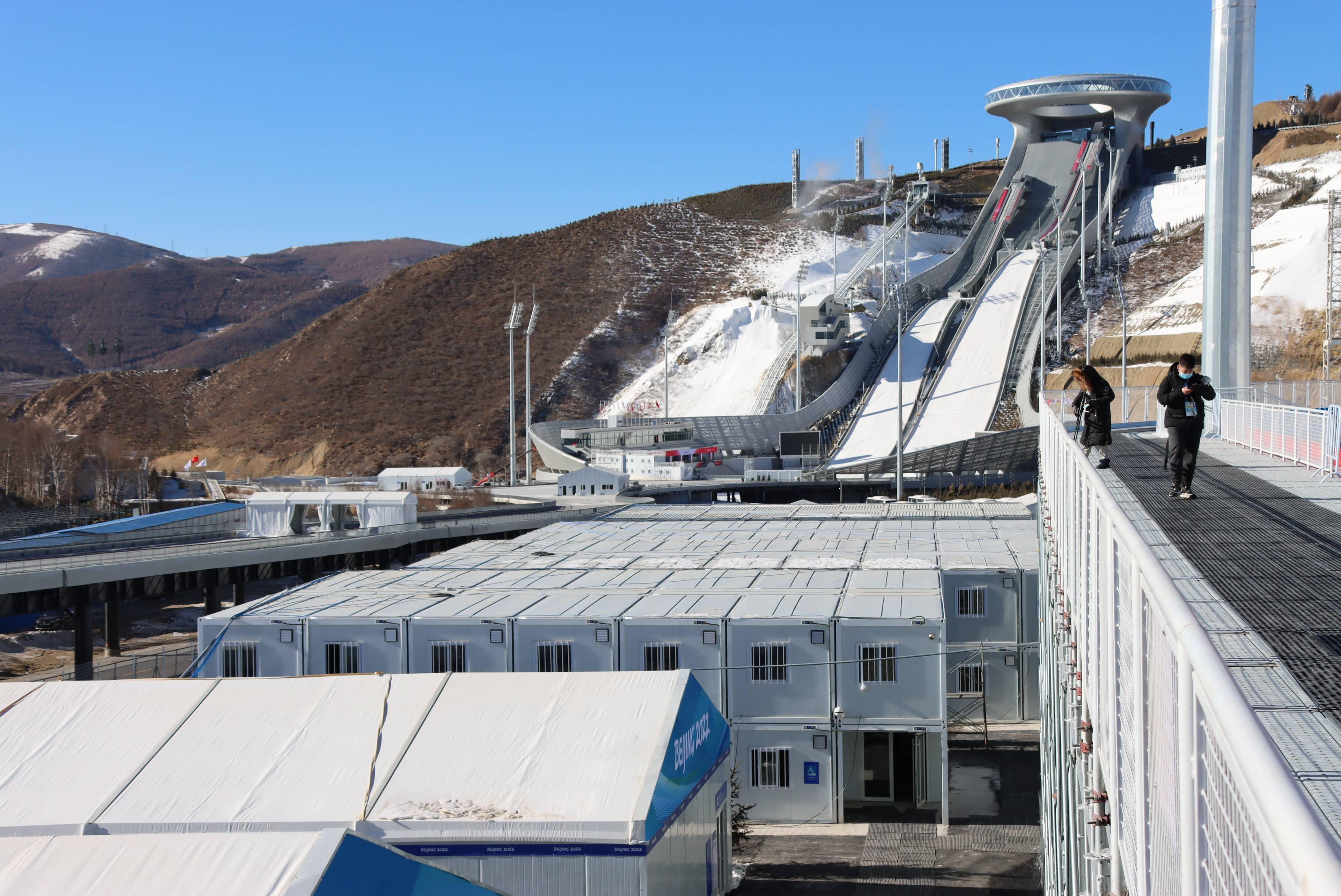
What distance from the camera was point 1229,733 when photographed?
1.92 m

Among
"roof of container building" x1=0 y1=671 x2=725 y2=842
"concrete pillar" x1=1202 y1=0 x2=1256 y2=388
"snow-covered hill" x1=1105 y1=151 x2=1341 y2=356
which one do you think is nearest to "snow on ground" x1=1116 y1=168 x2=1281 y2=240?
"snow-covered hill" x1=1105 y1=151 x2=1341 y2=356

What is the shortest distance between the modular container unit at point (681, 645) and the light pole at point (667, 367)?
4411 cm

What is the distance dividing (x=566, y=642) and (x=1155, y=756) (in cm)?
1574

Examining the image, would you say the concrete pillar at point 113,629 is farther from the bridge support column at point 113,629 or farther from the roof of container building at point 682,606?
the roof of container building at point 682,606

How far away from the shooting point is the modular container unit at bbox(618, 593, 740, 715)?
715 inches

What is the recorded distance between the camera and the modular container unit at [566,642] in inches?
728

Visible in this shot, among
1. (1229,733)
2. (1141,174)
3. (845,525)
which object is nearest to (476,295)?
(1141,174)

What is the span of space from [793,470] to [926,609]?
36.9m

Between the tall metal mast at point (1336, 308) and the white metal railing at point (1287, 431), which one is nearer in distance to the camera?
the white metal railing at point (1287, 431)

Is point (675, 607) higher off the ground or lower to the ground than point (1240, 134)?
lower

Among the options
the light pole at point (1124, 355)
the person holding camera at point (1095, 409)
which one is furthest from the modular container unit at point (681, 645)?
the light pole at point (1124, 355)

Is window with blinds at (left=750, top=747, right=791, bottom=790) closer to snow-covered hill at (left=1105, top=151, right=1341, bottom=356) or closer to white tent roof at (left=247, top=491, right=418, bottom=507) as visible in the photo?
white tent roof at (left=247, top=491, right=418, bottom=507)

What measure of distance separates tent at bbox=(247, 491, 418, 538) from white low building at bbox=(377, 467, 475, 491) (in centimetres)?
1879

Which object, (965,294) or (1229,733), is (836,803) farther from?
(965,294)
